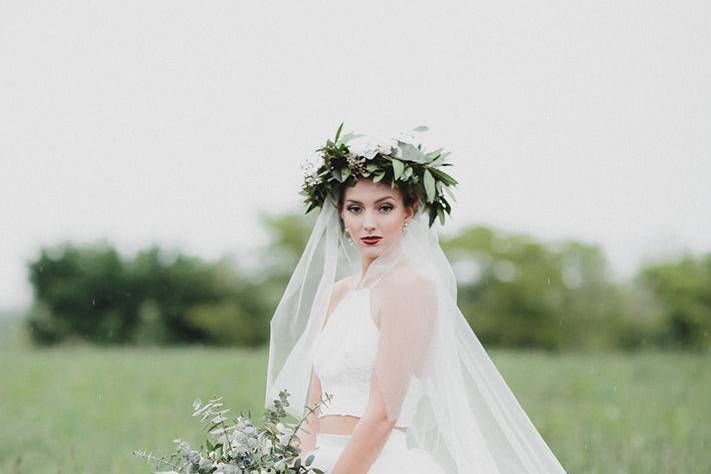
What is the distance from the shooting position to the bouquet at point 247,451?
329cm

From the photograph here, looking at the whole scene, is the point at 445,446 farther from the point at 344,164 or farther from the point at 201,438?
the point at 201,438

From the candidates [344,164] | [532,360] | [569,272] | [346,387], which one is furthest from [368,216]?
[569,272]

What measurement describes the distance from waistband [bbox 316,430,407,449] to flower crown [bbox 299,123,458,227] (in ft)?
3.47

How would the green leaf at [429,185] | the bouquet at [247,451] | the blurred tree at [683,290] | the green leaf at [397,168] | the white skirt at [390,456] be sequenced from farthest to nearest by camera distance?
the blurred tree at [683,290] → the green leaf at [429,185] → the green leaf at [397,168] → the white skirt at [390,456] → the bouquet at [247,451]

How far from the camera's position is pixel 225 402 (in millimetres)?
9680

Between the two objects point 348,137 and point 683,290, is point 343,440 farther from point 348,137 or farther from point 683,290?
point 683,290

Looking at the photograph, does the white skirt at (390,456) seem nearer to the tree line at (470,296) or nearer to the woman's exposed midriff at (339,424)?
the woman's exposed midriff at (339,424)

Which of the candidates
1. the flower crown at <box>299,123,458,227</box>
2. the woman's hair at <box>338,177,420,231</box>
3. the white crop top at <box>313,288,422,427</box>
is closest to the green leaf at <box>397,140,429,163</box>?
the flower crown at <box>299,123,458,227</box>

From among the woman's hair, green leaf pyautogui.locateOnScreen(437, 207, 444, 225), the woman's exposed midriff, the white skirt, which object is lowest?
the white skirt

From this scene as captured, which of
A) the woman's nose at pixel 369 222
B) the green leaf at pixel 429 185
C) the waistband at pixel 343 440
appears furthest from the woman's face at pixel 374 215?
the waistband at pixel 343 440

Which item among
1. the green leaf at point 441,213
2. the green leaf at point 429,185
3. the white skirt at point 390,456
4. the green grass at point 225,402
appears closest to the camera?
the white skirt at point 390,456

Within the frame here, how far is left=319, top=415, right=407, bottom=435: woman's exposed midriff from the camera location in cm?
385

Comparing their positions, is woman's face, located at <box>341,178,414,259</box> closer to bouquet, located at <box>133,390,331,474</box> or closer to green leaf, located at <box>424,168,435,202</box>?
green leaf, located at <box>424,168,435,202</box>

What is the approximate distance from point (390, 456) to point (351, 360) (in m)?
0.45
